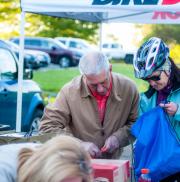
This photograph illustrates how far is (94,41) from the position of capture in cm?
3581

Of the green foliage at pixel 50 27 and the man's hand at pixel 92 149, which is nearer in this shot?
the man's hand at pixel 92 149

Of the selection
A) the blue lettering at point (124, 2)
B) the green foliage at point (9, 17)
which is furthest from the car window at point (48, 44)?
the blue lettering at point (124, 2)

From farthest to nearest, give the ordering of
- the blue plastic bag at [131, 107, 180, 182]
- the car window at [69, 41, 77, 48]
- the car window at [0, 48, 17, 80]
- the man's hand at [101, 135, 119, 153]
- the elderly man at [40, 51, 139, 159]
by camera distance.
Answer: the car window at [69, 41, 77, 48] → the car window at [0, 48, 17, 80] → the elderly man at [40, 51, 139, 159] → the man's hand at [101, 135, 119, 153] → the blue plastic bag at [131, 107, 180, 182]

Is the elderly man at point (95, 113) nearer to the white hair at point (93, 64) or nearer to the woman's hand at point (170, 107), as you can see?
the white hair at point (93, 64)

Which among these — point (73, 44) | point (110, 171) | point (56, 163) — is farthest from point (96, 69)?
point (73, 44)

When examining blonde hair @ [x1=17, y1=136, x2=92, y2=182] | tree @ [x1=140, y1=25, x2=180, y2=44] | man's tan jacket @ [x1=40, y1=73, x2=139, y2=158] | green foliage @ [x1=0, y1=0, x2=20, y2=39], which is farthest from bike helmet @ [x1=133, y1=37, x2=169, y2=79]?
green foliage @ [x1=0, y1=0, x2=20, y2=39]

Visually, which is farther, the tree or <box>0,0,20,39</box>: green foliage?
<box>0,0,20,39</box>: green foliage

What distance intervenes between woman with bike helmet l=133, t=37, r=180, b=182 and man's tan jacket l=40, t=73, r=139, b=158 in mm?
676

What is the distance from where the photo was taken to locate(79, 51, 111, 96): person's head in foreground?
3797 millimetres

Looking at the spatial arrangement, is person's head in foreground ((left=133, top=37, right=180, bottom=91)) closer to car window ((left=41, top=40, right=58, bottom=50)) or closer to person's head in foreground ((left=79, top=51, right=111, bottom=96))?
person's head in foreground ((left=79, top=51, right=111, bottom=96))

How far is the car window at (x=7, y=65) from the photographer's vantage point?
7.94m

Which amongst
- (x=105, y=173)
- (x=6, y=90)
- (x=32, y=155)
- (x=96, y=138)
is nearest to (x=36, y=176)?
(x=32, y=155)

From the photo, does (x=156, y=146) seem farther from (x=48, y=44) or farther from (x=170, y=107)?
(x=48, y=44)

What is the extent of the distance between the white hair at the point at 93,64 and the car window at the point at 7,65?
4215 millimetres
